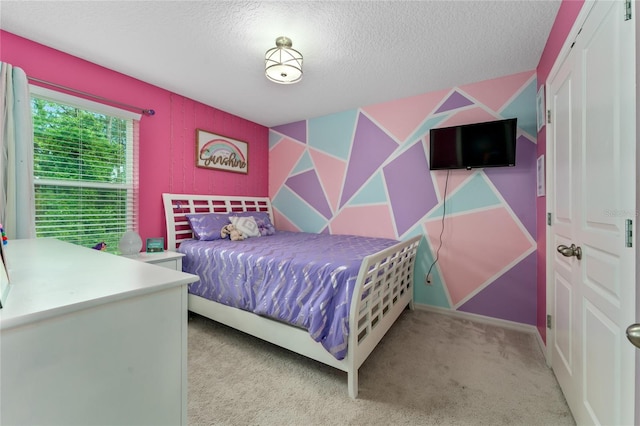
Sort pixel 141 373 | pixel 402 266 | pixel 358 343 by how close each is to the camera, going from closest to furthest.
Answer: pixel 141 373 < pixel 358 343 < pixel 402 266

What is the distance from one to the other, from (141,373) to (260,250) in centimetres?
163

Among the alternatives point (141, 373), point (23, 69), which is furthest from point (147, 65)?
point (141, 373)

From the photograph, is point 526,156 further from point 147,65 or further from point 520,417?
Answer: point 147,65

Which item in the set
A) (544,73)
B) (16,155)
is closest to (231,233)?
(16,155)

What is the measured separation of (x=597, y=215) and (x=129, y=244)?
324 centimetres

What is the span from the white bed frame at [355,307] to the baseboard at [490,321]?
24 centimetres

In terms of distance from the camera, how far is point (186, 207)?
125 inches

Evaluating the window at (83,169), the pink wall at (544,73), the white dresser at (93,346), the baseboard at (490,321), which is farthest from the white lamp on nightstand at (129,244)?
the pink wall at (544,73)

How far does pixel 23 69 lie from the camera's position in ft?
6.84

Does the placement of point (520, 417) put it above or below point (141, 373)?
below

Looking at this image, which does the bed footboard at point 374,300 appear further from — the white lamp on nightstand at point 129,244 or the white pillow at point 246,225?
the white lamp on nightstand at point 129,244

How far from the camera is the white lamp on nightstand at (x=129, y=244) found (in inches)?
95.2

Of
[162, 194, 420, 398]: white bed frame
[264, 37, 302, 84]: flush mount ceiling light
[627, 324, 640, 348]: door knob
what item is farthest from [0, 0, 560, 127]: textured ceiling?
[627, 324, 640, 348]: door knob

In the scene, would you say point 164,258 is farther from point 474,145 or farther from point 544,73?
point 544,73
